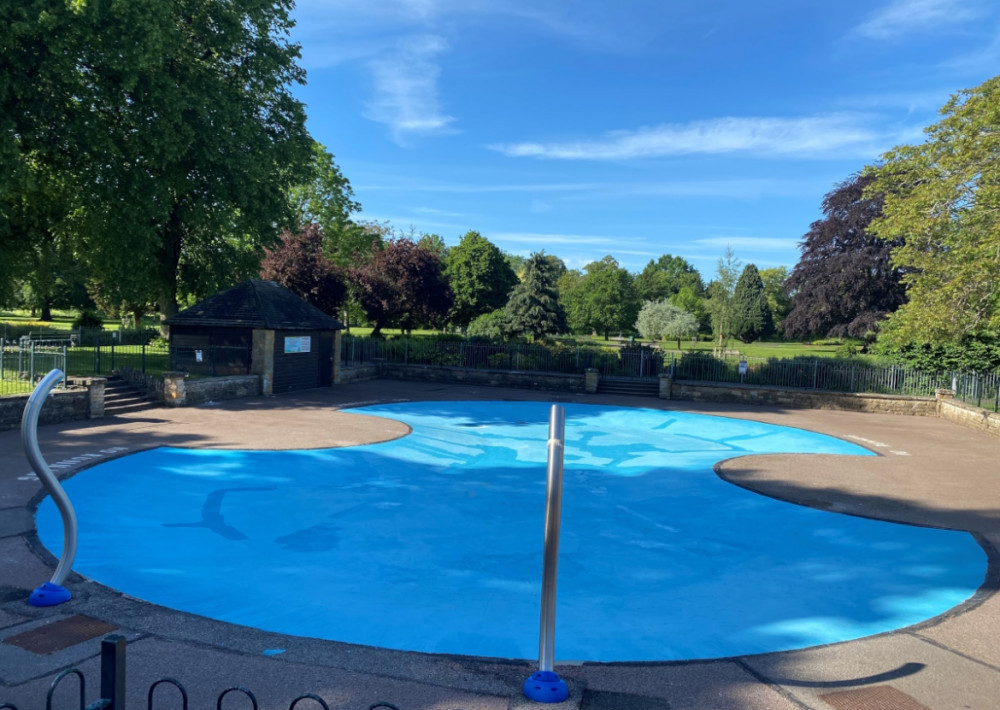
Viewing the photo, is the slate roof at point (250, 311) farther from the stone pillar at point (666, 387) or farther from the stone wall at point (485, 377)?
the stone pillar at point (666, 387)

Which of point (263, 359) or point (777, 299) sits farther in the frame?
point (777, 299)

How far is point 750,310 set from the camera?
76375mm

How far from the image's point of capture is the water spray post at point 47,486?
6258mm

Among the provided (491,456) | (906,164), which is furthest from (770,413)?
(491,456)

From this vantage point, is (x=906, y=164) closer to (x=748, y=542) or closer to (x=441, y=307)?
(x=748, y=542)

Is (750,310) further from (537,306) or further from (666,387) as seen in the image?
(666,387)

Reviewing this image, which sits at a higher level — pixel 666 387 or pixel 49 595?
pixel 666 387

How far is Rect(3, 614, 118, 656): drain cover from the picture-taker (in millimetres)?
5852

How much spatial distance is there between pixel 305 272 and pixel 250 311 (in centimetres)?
1441

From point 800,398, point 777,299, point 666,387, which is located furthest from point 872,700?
point 777,299

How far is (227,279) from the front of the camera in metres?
30.1

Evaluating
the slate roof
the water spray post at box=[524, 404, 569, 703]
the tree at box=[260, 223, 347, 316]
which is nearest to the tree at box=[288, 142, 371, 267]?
the tree at box=[260, 223, 347, 316]

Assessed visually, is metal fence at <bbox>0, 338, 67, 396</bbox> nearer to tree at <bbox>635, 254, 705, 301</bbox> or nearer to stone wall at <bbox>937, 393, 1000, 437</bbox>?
stone wall at <bbox>937, 393, 1000, 437</bbox>

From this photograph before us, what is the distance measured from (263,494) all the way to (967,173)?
70.9 feet
